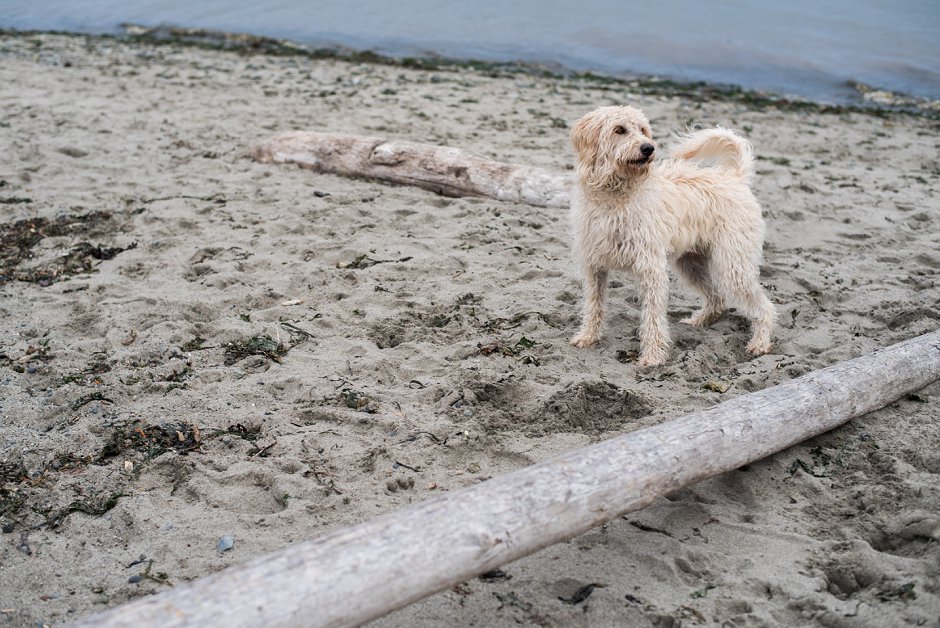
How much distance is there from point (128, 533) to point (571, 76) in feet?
41.8

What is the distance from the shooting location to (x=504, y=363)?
4.38 metres

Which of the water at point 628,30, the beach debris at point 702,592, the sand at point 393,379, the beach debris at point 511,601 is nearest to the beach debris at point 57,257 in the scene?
the sand at point 393,379

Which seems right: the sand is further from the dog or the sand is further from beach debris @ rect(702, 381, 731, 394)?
the dog

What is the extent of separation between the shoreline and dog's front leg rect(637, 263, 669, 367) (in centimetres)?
847

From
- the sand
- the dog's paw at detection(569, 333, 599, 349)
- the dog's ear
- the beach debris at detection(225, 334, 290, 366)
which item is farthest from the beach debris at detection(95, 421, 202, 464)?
the dog's ear

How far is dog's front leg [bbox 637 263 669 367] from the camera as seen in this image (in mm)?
4594

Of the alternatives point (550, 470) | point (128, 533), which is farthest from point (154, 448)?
point (550, 470)

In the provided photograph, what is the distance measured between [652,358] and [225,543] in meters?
2.62

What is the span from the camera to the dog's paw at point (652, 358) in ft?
14.8

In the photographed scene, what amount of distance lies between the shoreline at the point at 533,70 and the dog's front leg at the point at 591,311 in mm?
8428

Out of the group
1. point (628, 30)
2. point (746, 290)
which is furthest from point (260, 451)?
point (628, 30)

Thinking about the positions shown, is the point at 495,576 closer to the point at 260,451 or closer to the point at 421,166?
the point at 260,451

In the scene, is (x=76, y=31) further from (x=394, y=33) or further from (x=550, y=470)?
(x=550, y=470)

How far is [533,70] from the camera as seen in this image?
1476 cm
